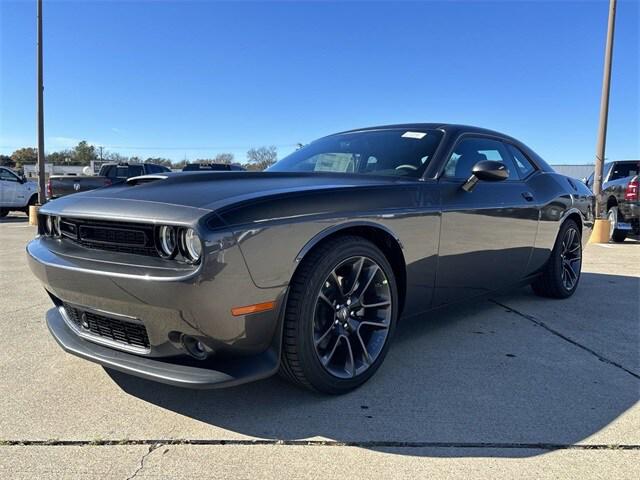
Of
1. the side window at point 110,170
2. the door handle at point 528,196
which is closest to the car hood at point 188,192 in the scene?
the door handle at point 528,196

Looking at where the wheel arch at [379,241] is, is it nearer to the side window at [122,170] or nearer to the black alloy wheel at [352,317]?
the black alloy wheel at [352,317]

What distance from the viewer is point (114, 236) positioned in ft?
7.69

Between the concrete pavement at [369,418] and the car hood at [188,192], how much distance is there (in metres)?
0.94

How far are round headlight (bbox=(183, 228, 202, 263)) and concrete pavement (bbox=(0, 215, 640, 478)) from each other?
2.61 ft

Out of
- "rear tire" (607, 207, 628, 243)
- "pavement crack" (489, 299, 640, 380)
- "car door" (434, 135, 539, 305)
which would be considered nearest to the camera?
"pavement crack" (489, 299, 640, 380)

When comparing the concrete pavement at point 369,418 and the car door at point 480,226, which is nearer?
the concrete pavement at point 369,418

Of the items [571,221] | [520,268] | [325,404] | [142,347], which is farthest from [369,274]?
[571,221]

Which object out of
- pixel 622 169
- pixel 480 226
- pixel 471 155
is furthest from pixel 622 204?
pixel 480 226

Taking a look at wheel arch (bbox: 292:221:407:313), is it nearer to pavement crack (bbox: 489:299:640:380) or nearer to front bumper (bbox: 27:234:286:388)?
front bumper (bbox: 27:234:286:388)

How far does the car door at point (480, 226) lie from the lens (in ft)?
10.5

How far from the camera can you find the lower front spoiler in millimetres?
2107

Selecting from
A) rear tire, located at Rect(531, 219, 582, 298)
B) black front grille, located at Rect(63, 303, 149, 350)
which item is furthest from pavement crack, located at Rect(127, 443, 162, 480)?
rear tire, located at Rect(531, 219, 582, 298)

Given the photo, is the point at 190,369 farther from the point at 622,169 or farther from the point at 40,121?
the point at 40,121

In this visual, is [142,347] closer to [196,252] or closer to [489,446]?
[196,252]
